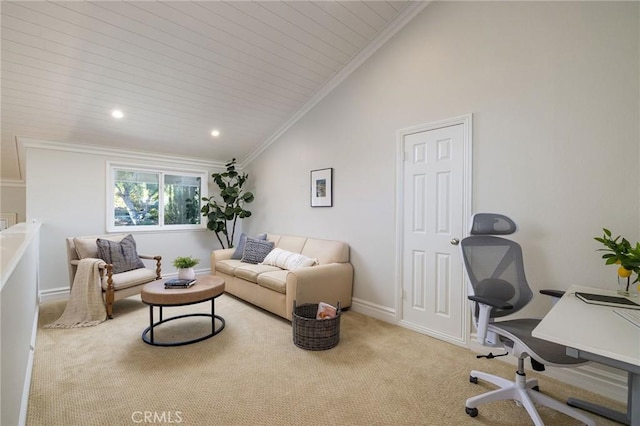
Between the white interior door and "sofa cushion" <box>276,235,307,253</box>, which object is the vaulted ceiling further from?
"sofa cushion" <box>276,235,307,253</box>

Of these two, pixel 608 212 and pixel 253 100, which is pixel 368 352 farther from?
pixel 253 100

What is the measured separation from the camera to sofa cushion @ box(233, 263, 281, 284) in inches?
141

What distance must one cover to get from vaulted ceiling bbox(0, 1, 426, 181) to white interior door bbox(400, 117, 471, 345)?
1.36 meters

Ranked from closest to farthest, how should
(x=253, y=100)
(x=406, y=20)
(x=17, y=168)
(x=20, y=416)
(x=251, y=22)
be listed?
(x=20, y=416) < (x=251, y=22) < (x=406, y=20) < (x=253, y=100) < (x=17, y=168)

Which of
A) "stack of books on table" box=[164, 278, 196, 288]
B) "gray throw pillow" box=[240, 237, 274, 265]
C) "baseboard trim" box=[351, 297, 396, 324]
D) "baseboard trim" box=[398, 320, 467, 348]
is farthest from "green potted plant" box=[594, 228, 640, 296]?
"gray throw pillow" box=[240, 237, 274, 265]

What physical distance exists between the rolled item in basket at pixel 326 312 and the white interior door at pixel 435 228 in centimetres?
84

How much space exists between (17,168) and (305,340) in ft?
16.4

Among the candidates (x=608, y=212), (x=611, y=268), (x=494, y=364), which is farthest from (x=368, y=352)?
(x=608, y=212)

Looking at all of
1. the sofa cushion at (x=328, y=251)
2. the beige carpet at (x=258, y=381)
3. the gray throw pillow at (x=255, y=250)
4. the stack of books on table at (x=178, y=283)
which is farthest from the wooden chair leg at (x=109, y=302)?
the sofa cushion at (x=328, y=251)

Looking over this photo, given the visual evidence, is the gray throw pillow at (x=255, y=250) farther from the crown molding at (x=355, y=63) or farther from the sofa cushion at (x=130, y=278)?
the crown molding at (x=355, y=63)

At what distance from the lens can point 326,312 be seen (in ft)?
9.07

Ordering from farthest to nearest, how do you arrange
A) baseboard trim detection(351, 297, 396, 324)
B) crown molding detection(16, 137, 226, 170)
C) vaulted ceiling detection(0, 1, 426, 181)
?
crown molding detection(16, 137, 226, 170) < baseboard trim detection(351, 297, 396, 324) < vaulted ceiling detection(0, 1, 426, 181)

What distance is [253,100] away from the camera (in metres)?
3.95

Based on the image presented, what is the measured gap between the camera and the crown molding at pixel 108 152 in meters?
3.75
